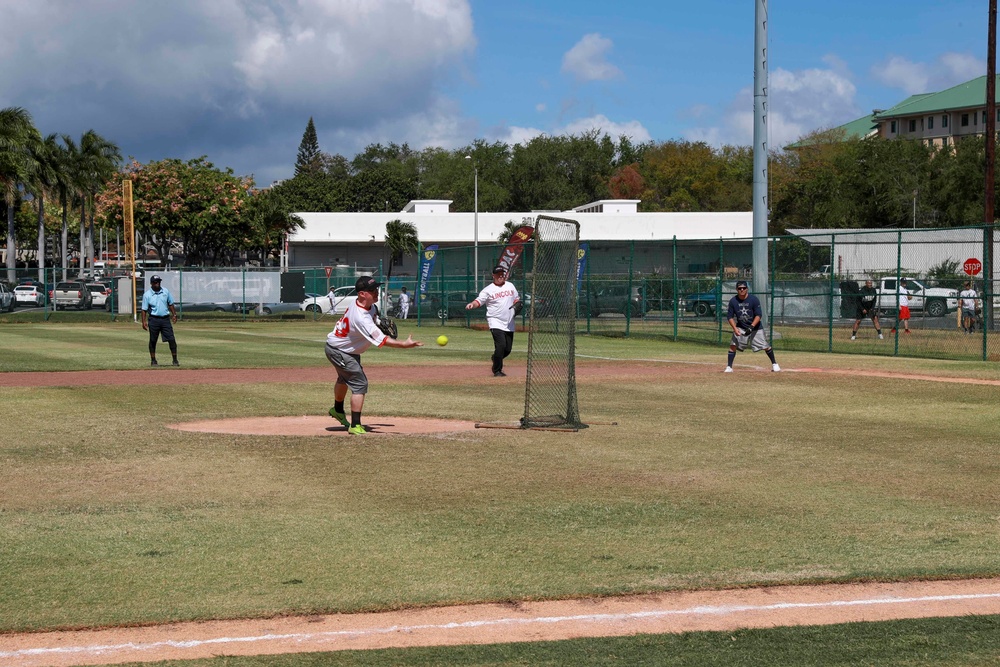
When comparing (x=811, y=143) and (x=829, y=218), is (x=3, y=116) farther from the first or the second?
(x=811, y=143)

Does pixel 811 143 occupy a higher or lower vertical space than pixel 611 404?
higher

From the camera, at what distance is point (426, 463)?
10742 millimetres

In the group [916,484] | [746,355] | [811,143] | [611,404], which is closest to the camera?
[916,484]

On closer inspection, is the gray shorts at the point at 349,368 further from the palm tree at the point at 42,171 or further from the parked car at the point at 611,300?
the palm tree at the point at 42,171

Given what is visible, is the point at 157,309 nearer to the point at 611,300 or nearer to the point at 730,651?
the point at 730,651

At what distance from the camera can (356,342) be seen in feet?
41.1

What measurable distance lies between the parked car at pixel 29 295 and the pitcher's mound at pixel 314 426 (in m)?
51.0

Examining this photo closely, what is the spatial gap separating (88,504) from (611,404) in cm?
893

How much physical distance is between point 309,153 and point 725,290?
128597 mm

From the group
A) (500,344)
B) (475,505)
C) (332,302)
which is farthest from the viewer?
(332,302)

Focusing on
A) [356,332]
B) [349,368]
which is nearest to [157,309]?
[349,368]

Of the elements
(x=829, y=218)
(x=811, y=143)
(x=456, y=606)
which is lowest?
(x=456, y=606)

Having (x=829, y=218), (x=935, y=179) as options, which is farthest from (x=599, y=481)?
(x=829, y=218)

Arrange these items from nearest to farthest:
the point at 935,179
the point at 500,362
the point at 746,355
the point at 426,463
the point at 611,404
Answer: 1. the point at 426,463
2. the point at 611,404
3. the point at 500,362
4. the point at 746,355
5. the point at 935,179
